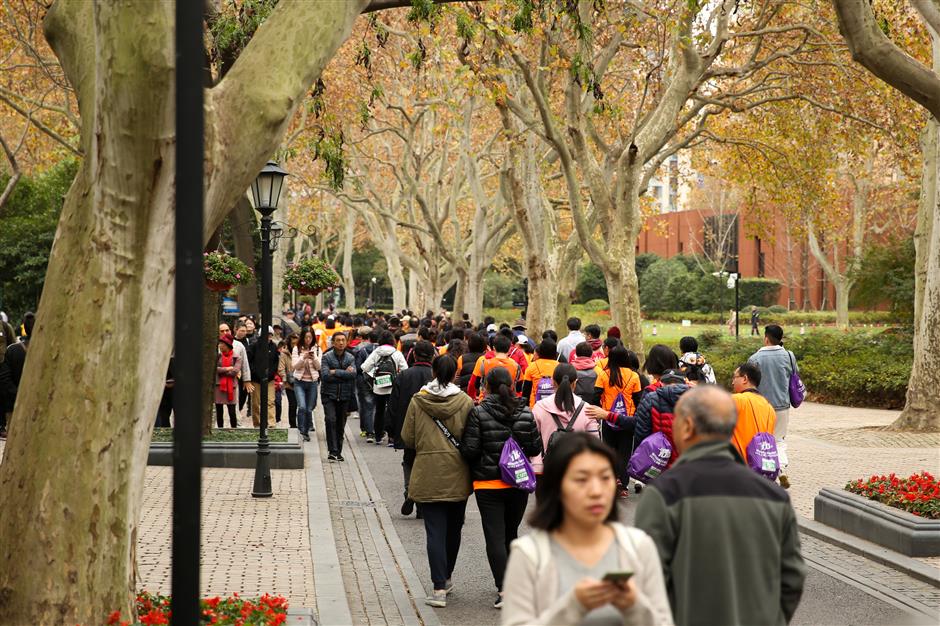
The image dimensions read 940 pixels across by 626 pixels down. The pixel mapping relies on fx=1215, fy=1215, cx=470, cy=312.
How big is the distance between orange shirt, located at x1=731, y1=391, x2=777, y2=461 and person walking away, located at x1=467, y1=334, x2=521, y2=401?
14.2 feet

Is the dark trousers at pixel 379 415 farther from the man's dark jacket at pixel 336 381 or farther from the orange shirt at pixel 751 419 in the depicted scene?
the orange shirt at pixel 751 419

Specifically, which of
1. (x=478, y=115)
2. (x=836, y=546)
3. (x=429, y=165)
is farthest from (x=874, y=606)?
(x=429, y=165)

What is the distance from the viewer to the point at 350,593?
9336 mm

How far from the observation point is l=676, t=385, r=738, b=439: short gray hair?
4.43 metres

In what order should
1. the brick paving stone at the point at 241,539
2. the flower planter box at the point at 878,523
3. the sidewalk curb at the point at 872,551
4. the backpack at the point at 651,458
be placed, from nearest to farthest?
the backpack at the point at 651,458 < the brick paving stone at the point at 241,539 < the sidewalk curb at the point at 872,551 < the flower planter box at the point at 878,523

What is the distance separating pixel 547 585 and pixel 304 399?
15.5 metres

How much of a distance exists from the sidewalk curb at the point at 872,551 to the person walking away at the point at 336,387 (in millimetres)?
7105

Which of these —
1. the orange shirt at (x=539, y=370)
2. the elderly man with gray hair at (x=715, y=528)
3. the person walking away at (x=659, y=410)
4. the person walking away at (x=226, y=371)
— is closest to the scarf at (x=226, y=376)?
the person walking away at (x=226, y=371)

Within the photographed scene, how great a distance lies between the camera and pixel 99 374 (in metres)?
6.64

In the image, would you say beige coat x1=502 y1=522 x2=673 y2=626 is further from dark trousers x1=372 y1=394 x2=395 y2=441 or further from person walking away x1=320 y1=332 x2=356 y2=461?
dark trousers x1=372 y1=394 x2=395 y2=441

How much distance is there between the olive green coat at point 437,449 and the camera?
8.82 m

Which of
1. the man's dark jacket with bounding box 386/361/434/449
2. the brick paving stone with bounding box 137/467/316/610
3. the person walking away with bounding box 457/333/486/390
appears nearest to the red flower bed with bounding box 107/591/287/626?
the brick paving stone with bounding box 137/467/316/610

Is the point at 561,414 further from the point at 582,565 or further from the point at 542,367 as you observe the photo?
the point at 582,565

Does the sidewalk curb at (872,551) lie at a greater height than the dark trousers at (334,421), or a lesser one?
lesser
